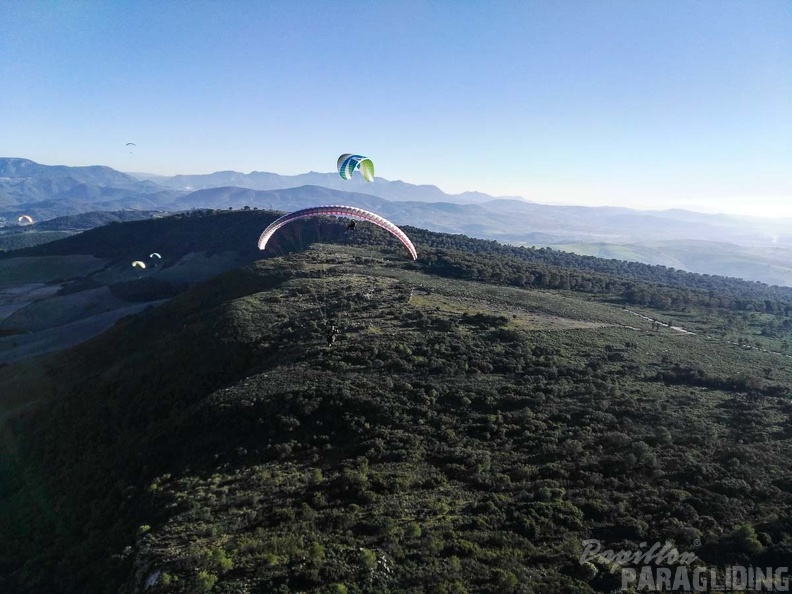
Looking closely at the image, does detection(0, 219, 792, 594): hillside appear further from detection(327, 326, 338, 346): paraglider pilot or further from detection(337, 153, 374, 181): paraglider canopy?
detection(337, 153, 374, 181): paraglider canopy

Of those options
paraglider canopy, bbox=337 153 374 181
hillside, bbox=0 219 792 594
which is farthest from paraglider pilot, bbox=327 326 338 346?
paraglider canopy, bbox=337 153 374 181

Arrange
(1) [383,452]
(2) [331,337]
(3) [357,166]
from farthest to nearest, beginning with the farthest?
(3) [357,166] < (2) [331,337] < (1) [383,452]

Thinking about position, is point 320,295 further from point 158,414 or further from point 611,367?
point 611,367

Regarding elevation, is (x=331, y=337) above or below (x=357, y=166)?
below

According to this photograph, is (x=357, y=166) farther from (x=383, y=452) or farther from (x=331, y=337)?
(x=383, y=452)

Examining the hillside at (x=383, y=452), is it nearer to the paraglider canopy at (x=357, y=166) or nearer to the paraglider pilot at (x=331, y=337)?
the paraglider pilot at (x=331, y=337)

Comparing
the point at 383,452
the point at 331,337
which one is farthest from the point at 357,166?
the point at 383,452
